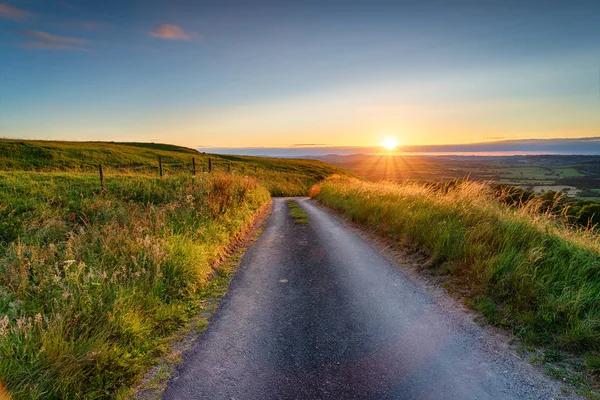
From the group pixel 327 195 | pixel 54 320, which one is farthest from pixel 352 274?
pixel 327 195

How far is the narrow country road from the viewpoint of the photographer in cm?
395

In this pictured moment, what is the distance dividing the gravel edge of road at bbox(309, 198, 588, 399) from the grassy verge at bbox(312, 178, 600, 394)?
0.67ft

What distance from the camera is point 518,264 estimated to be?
20.1ft

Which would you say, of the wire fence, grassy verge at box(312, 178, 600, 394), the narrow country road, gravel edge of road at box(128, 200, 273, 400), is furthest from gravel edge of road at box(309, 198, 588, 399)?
the wire fence

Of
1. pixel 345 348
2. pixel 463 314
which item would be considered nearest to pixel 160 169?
pixel 345 348

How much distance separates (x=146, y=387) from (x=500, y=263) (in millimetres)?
6823

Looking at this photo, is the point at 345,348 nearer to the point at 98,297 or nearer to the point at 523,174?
the point at 98,297

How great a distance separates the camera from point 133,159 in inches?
1718

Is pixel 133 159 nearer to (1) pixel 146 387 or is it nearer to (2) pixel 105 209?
(2) pixel 105 209

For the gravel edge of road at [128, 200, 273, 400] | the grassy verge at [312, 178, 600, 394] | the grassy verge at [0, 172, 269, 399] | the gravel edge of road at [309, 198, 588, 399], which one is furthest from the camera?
the grassy verge at [312, 178, 600, 394]

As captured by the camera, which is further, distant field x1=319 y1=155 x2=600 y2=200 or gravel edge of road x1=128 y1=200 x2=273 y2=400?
distant field x1=319 y1=155 x2=600 y2=200

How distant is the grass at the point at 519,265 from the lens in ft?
16.1

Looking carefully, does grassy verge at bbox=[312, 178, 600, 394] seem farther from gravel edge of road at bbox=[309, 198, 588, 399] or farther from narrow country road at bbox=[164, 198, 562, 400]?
narrow country road at bbox=[164, 198, 562, 400]

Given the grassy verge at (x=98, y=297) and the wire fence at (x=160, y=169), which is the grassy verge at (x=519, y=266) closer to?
the grassy verge at (x=98, y=297)
